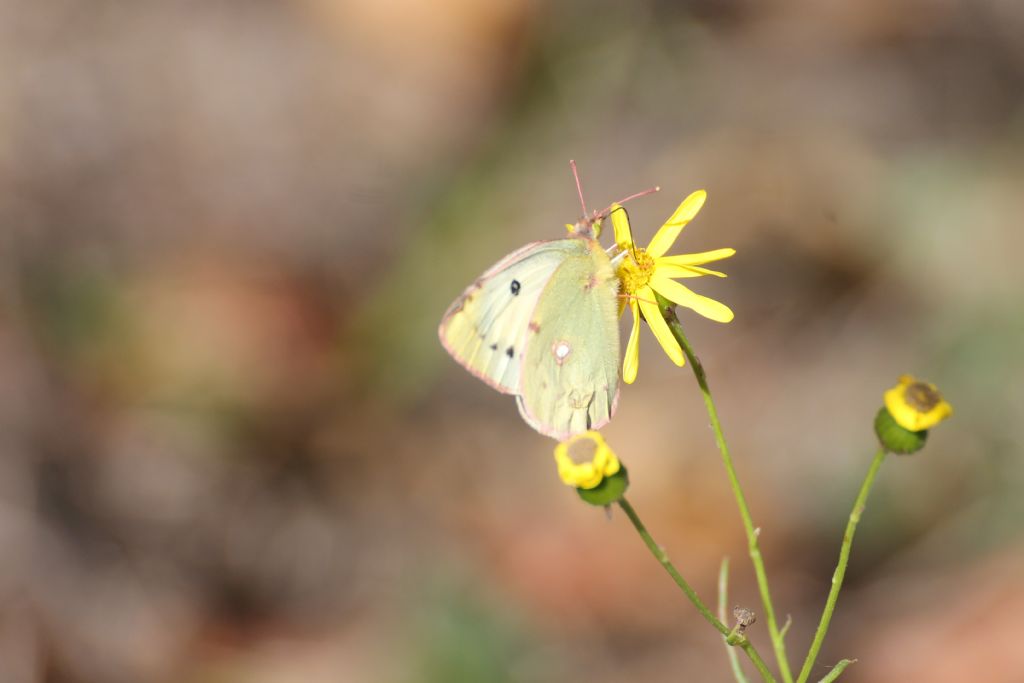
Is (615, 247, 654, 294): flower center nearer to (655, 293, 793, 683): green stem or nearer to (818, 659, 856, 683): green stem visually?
(655, 293, 793, 683): green stem

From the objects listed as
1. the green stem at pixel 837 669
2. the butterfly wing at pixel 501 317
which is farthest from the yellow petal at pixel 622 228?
the green stem at pixel 837 669

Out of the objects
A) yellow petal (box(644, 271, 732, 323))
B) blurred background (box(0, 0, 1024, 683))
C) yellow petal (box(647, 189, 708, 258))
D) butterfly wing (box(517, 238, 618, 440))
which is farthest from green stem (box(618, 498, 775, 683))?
blurred background (box(0, 0, 1024, 683))

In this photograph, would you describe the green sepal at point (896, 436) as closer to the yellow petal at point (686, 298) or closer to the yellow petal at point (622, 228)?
the yellow petal at point (686, 298)

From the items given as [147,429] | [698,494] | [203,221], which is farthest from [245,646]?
[203,221]

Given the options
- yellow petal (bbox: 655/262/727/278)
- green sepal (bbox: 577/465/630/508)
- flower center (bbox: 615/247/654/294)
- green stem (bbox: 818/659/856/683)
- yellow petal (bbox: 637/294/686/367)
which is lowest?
green stem (bbox: 818/659/856/683)

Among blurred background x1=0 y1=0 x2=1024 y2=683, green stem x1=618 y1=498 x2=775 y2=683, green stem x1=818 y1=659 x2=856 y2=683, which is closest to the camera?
green stem x1=818 y1=659 x2=856 y2=683

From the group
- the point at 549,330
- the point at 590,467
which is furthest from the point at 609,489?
the point at 549,330

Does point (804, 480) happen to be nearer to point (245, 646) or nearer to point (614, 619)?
point (614, 619)

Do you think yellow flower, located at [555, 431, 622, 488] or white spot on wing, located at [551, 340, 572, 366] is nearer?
yellow flower, located at [555, 431, 622, 488]
